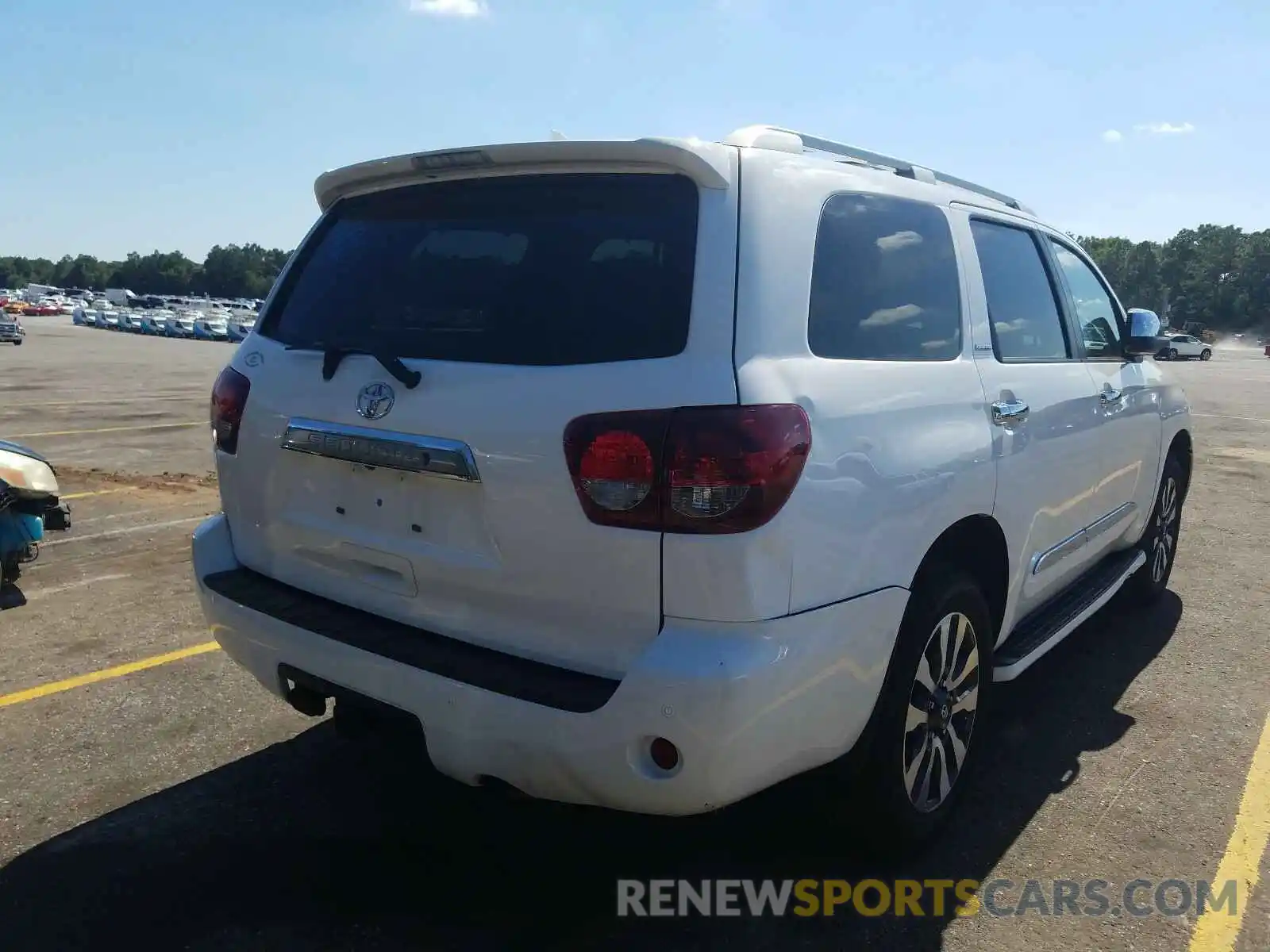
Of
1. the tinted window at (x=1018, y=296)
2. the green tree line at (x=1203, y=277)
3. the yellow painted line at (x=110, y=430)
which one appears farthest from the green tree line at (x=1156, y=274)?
the tinted window at (x=1018, y=296)

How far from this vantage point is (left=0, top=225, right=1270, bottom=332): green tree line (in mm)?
110062

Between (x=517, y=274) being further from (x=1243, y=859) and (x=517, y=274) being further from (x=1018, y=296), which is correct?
(x=1243, y=859)

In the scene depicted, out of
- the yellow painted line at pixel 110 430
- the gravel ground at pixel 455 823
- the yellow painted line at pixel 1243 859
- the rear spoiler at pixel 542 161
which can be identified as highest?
the rear spoiler at pixel 542 161

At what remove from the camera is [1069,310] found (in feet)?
13.8

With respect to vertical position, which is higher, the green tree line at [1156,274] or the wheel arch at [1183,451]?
the green tree line at [1156,274]

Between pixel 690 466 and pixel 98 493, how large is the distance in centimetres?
717

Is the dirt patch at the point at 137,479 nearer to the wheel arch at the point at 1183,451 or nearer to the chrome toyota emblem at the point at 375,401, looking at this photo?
the chrome toyota emblem at the point at 375,401

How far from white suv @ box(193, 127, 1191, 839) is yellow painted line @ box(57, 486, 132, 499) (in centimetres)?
538

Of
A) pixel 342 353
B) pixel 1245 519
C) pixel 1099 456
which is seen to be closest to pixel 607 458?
pixel 342 353

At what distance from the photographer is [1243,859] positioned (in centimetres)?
308

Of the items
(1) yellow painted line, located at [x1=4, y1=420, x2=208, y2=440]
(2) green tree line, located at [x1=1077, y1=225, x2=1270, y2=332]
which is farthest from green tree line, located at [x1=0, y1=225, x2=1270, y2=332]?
(1) yellow painted line, located at [x1=4, y1=420, x2=208, y2=440]

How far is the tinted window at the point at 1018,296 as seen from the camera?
3422 millimetres

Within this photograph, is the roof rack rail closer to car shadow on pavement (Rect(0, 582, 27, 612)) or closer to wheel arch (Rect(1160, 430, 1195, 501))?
wheel arch (Rect(1160, 430, 1195, 501))

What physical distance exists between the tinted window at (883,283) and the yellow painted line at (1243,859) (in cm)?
174
